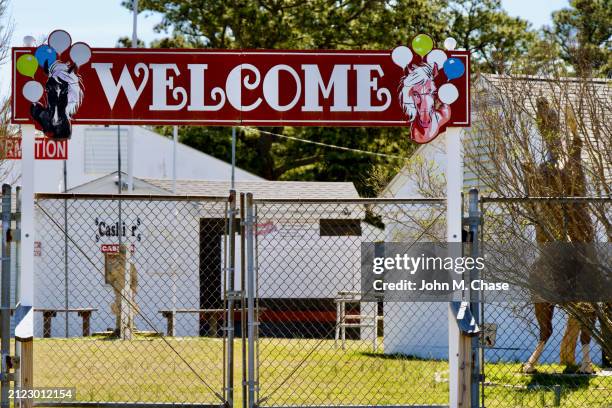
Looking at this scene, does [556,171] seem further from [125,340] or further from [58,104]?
[125,340]

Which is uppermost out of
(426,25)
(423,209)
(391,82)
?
(426,25)

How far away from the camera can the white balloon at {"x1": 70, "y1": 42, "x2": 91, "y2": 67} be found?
7.34m

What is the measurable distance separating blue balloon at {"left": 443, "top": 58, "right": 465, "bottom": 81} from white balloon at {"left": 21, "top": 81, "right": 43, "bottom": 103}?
3050 mm

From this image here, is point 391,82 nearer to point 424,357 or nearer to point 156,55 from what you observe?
point 156,55

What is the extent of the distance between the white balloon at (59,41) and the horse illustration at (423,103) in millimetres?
2554

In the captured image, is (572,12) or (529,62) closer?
(529,62)

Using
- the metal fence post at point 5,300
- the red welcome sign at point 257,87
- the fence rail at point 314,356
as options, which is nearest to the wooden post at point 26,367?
the metal fence post at point 5,300

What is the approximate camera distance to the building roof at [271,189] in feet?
77.7

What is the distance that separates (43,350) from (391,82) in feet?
22.4

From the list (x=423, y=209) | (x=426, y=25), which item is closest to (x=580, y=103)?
(x=423, y=209)

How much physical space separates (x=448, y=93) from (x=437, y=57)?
0.29 m

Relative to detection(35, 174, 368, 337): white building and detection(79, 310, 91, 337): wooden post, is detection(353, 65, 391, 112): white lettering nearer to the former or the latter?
detection(79, 310, 91, 337): wooden post

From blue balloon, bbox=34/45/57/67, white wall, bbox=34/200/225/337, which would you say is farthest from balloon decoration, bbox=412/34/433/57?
white wall, bbox=34/200/225/337

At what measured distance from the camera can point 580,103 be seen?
909 cm
